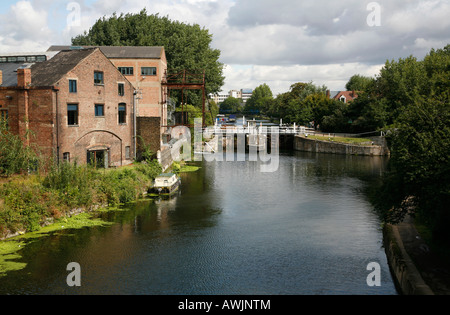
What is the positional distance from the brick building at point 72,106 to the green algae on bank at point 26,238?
295 inches

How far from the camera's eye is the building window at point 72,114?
33.5m

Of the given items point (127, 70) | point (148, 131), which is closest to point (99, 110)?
point (148, 131)

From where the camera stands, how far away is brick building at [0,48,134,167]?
31.6 meters

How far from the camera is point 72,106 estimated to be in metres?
33.8

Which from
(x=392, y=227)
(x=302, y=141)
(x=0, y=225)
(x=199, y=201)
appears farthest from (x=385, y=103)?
(x=0, y=225)

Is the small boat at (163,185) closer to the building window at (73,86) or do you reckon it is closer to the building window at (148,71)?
the building window at (73,86)

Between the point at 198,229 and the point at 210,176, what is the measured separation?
20.1 metres

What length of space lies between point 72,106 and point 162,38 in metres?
42.0

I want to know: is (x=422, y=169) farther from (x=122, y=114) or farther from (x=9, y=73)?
(x=9, y=73)

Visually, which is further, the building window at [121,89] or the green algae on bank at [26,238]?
the building window at [121,89]

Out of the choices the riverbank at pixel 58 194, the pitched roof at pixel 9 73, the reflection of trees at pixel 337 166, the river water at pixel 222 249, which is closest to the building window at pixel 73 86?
the pitched roof at pixel 9 73

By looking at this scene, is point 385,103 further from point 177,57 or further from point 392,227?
point 392,227

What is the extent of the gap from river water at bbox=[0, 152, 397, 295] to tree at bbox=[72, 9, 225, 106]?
1582 inches

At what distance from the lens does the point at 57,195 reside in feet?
85.1
